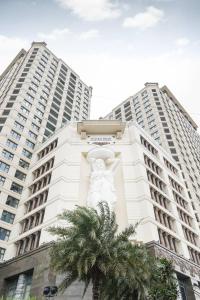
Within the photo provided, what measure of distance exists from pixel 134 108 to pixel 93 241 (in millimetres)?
72873

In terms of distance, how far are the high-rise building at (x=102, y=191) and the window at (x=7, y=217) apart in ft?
4.19

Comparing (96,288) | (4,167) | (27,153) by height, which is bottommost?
(96,288)

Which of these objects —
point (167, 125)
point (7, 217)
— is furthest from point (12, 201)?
point (167, 125)

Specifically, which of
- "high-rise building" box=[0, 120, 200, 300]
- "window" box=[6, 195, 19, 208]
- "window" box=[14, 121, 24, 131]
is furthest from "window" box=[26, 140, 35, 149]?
"window" box=[6, 195, 19, 208]

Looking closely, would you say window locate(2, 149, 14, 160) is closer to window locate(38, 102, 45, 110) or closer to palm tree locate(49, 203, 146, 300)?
window locate(38, 102, 45, 110)

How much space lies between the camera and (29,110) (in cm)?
5288

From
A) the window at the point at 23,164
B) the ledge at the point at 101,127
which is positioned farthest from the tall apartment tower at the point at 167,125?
the window at the point at 23,164

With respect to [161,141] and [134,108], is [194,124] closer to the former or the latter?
[134,108]

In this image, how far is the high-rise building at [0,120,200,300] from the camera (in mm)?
27516

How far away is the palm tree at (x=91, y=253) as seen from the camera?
1745cm

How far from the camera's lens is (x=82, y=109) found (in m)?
72.9

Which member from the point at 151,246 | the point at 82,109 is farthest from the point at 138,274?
the point at 82,109

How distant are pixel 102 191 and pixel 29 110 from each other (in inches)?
1134

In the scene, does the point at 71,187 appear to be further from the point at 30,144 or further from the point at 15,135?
the point at 15,135
